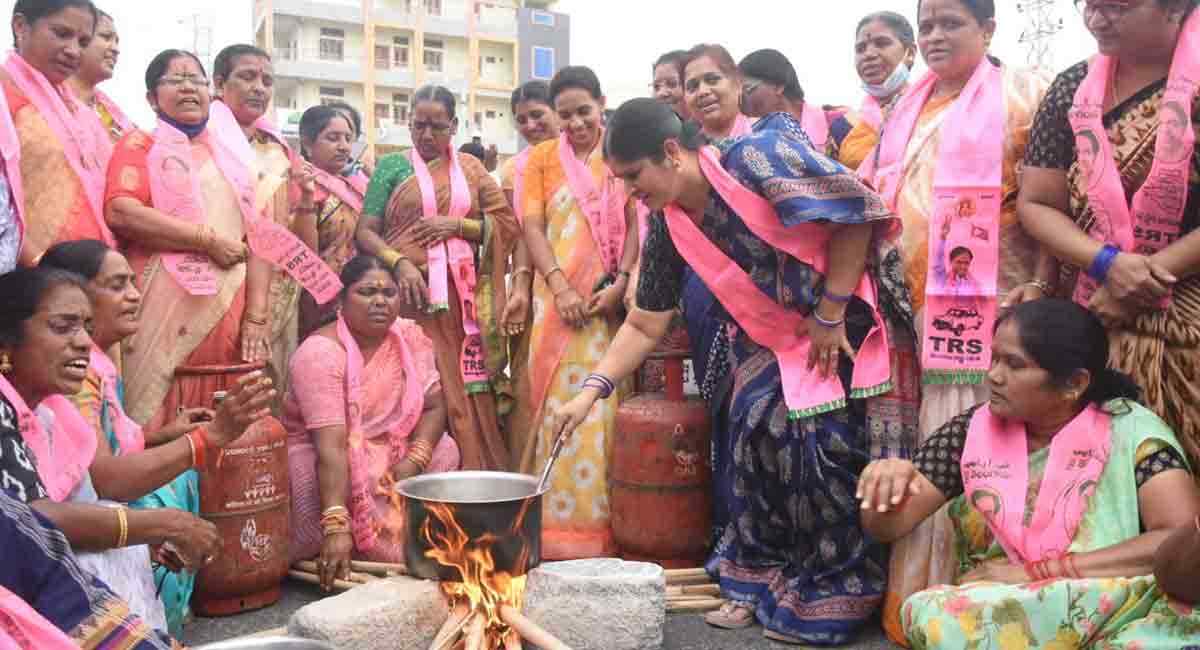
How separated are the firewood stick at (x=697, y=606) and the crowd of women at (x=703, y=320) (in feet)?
0.30

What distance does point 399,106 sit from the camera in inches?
1246

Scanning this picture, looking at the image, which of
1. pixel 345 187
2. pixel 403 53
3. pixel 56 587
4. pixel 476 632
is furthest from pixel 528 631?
pixel 403 53

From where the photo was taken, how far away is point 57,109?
11.8 feet

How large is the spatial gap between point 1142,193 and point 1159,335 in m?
0.38

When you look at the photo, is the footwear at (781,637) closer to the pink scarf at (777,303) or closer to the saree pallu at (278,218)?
the pink scarf at (777,303)

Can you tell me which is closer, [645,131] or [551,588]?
[645,131]

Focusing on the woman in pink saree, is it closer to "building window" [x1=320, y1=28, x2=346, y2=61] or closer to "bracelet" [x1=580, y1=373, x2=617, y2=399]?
"bracelet" [x1=580, y1=373, x2=617, y2=399]

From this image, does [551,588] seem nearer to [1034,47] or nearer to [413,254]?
[413,254]

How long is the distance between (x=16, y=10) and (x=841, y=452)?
3378 millimetres

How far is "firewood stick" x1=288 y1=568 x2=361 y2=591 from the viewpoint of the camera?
373 centimetres

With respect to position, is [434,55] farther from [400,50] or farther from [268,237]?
[268,237]

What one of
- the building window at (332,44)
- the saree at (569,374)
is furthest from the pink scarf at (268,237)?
the building window at (332,44)

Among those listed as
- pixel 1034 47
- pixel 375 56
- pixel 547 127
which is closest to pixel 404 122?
pixel 375 56

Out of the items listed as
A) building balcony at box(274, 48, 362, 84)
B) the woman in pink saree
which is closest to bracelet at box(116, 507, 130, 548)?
the woman in pink saree
